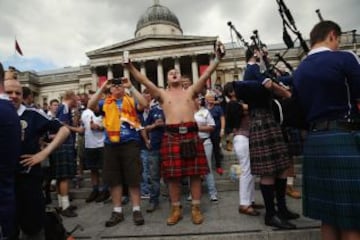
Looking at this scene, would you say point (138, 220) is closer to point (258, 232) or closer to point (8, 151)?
point (258, 232)

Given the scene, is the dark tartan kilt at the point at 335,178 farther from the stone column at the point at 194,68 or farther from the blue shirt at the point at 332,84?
the stone column at the point at 194,68

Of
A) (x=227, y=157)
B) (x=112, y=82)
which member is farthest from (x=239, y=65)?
(x=112, y=82)

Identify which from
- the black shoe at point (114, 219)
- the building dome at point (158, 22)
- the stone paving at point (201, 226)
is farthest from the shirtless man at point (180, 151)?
the building dome at point (158, 22)

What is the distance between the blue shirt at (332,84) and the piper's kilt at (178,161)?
221 cm

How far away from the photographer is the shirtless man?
4.87 m

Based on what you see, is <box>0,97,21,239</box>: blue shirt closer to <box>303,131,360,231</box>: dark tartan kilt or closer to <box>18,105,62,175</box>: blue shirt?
<box>18,105,62,175</box>: blue shirt

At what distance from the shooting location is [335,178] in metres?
2.77

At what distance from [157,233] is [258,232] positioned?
1.26 metres

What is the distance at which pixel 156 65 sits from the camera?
4678 cm

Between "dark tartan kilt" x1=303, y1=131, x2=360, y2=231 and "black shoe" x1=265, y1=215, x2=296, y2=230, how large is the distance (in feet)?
3.99

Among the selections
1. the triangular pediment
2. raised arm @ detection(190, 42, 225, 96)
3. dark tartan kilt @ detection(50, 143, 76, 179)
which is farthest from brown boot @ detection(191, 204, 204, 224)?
the triangular pediment

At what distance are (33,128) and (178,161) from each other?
2.07 meters

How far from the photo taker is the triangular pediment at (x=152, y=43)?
4419cm

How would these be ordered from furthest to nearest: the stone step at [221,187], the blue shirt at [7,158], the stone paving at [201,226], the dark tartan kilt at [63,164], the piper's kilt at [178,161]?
the stone step at [221,187]
the dark tartan kilt at [63,164]
the piper's kilt at [178,161]
the stone paving at [201,226]
the blue shirt at [7,158]
